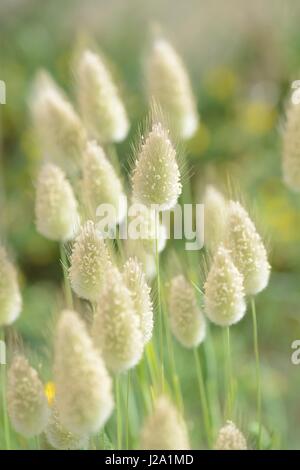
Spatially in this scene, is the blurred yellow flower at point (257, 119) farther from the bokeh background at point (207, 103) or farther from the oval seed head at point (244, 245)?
the oval seed head at point (244, 245)

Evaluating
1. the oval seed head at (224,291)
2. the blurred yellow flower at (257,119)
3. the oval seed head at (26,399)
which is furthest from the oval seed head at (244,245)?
the blurred yellow flower at (257,119)

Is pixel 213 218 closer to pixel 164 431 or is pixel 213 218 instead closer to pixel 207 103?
pixel 164 431

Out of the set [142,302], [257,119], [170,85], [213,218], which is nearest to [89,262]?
[142,302]

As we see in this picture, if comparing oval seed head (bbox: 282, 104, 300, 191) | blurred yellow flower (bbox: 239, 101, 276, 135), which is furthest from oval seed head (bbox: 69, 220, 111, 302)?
blurred yellow flower (bbox: 239, 101, 276, 135)

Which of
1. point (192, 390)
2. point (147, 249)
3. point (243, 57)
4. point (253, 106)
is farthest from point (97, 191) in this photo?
point (243, 57)

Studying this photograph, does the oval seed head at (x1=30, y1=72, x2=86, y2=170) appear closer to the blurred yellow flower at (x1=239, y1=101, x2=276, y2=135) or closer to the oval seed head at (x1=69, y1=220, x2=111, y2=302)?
the oval seed head at (x1=69, y1=220, x2=111, y2=302)

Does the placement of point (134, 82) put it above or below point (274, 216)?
above
